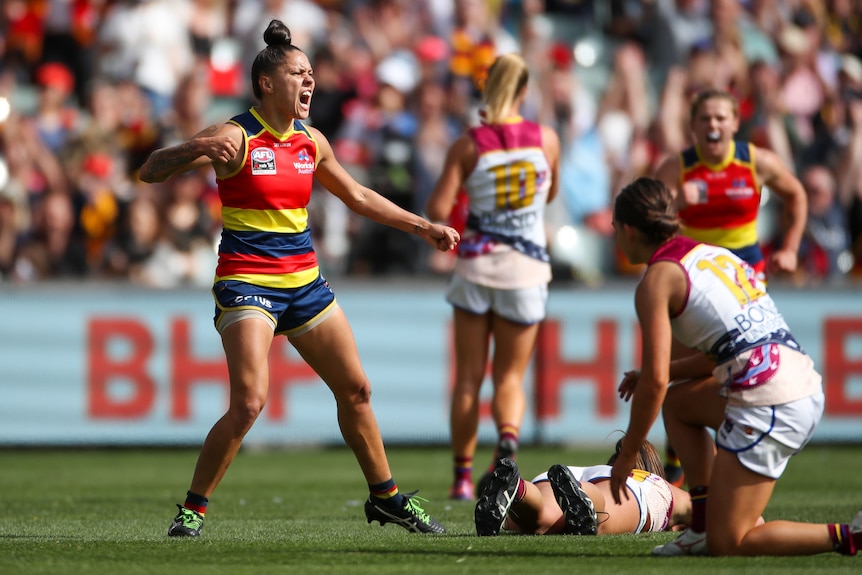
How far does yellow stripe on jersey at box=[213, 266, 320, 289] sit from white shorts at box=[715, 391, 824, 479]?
7.12 feet

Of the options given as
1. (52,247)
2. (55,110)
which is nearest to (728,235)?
(52,247)

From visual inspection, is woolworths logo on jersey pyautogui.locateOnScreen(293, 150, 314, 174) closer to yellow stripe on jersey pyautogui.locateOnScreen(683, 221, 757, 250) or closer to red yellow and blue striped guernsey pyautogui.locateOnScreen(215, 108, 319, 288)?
red yellow and blue striped guernsey pyautogui.locateOnScreen(215, 108, 319, 288)

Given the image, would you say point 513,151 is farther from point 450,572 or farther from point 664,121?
point 664,121

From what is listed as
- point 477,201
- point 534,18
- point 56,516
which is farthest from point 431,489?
point 534,18

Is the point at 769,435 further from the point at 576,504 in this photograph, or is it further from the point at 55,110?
the point at 55,110

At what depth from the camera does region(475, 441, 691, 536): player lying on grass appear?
6.32 meters

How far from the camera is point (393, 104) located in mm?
15086

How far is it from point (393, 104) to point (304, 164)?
8586mm

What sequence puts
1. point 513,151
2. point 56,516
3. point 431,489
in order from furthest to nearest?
point 431,489 < point 513,151 < point 56,516

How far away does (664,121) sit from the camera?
1563cm

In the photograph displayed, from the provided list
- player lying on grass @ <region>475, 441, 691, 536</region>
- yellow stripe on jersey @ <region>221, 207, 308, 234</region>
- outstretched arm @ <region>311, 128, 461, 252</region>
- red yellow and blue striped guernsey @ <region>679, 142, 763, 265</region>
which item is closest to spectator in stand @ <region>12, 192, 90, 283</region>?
red yellow and blue striped guernsey @ <region>679, 142, 763, 265</region>

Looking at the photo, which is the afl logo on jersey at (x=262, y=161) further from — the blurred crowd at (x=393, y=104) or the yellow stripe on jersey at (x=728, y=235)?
the blurred crowd at (x=393, y=104)

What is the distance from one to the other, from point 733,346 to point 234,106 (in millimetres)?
11897

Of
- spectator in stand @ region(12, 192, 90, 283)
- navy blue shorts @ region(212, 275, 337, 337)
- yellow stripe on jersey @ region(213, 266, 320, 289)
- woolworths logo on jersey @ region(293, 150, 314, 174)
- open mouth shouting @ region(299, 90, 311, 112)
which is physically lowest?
spectator in stand @ region(12, 192, 90, 283)
